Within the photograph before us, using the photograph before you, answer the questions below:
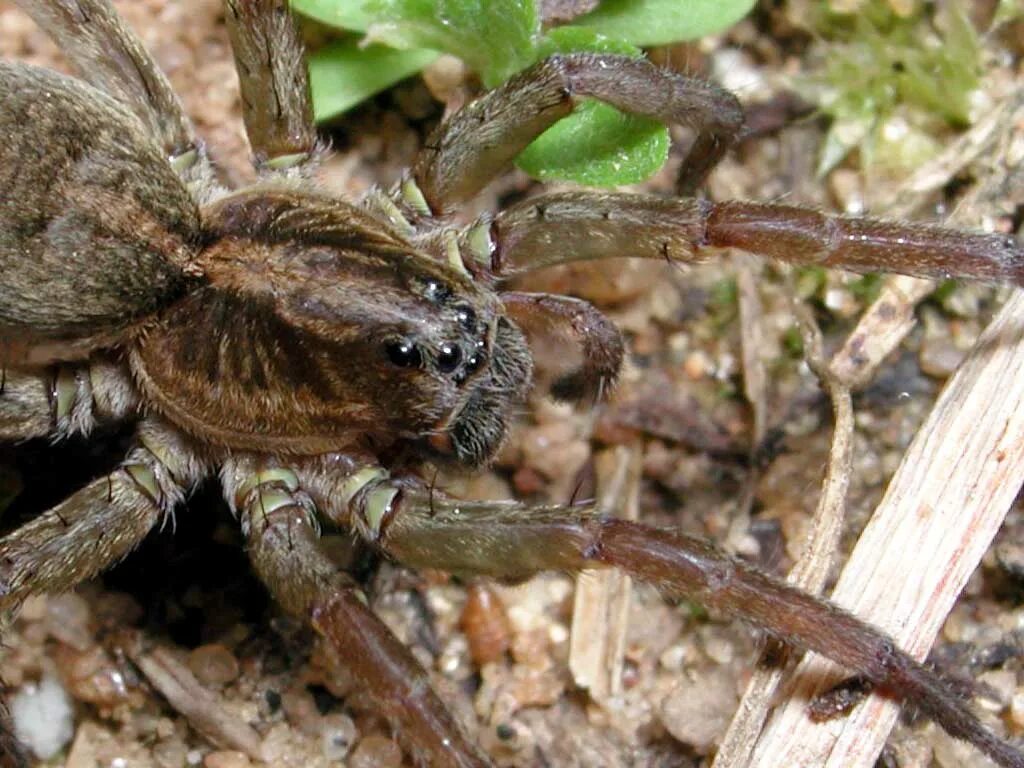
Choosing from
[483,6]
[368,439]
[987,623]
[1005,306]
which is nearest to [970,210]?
[1005,306]

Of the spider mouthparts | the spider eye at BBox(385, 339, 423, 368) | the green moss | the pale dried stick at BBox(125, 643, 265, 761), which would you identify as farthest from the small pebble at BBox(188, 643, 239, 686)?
the green moss

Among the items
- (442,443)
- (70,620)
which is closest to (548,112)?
(442,443)

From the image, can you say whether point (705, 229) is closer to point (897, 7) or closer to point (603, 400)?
Result: point (603, 400)

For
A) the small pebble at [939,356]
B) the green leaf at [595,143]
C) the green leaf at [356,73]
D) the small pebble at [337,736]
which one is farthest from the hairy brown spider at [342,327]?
the small pebble at [939,356]

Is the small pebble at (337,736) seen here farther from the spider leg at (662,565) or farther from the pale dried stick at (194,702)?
the spider leg at (662,565)

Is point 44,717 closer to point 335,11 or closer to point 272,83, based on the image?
point 272,83
